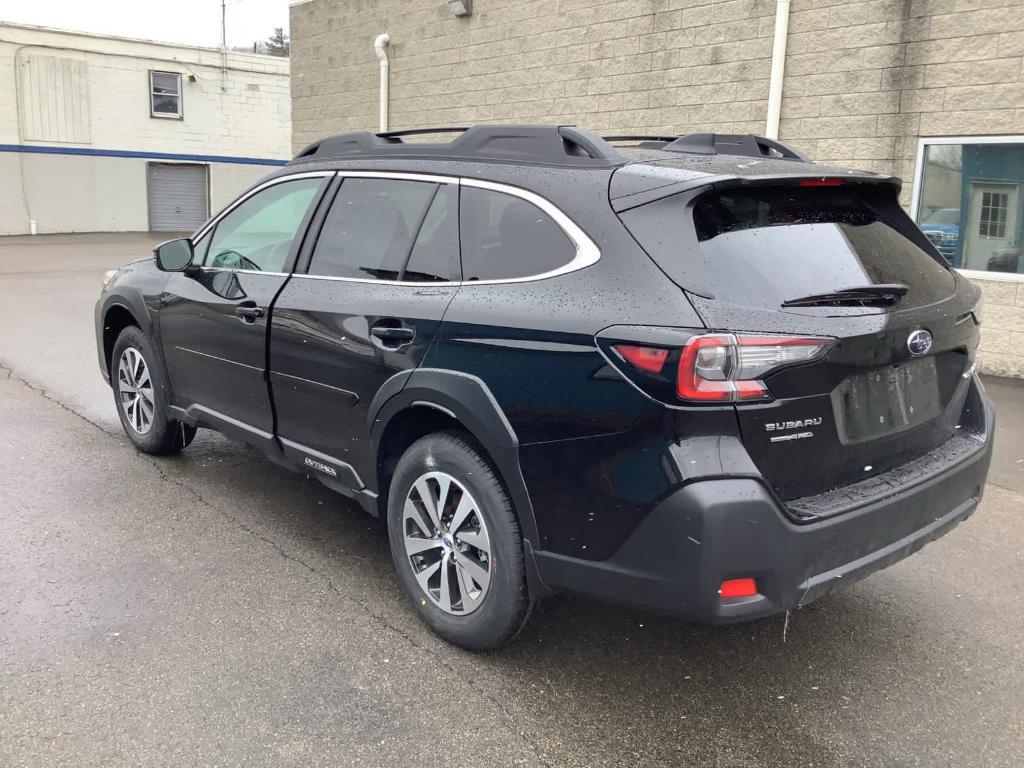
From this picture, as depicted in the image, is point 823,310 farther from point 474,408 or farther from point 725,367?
point 474,408

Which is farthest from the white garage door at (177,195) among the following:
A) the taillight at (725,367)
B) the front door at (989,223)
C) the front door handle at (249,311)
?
the taillight at (725,367)

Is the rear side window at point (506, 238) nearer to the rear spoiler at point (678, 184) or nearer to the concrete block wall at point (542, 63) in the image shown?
the rear spoiler at point (678, 184)

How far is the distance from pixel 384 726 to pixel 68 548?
2114 millimetres

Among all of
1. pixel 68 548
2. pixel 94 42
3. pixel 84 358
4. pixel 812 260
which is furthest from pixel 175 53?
pixel 812 260

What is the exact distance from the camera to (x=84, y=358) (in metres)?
8.77

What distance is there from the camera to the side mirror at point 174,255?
482cm

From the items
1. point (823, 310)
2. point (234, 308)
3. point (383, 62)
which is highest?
point (383, 62)

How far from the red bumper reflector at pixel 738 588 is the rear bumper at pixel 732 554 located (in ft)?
0.05

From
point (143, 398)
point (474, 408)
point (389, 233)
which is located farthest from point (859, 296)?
point (143, 398)

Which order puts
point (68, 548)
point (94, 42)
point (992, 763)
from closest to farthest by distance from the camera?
point (992, 763) < point (68, 548) < point (94, 42)

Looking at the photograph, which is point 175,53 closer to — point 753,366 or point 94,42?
point 94,42

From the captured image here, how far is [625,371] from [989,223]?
6568 millimetres

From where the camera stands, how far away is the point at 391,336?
3.48m

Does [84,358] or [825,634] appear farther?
[84,358]
